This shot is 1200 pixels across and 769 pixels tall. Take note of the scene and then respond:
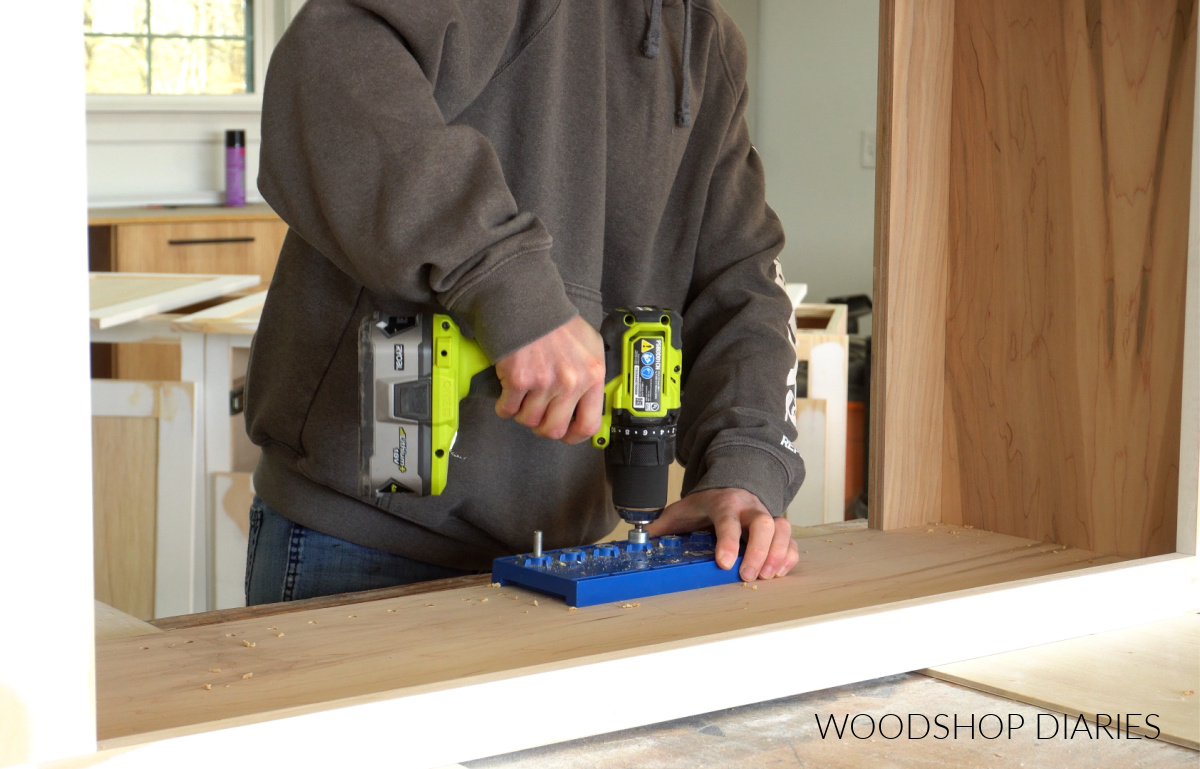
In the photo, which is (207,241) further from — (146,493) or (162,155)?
(146,493)

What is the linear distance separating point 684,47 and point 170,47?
4.03 meters

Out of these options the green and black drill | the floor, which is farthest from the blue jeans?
the floor

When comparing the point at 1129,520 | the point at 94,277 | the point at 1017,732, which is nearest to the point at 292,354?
the point at 1017,732

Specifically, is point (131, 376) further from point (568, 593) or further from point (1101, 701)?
point (1101, 701)

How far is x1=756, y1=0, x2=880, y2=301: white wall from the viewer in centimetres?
455

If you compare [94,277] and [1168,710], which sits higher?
[94,277]

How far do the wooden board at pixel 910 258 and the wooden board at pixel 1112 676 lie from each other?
37cm

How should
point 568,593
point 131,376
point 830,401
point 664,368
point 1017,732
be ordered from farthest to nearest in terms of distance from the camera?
point 131,376, point 830,401, point 664,368, point 568,593, point 1017,732

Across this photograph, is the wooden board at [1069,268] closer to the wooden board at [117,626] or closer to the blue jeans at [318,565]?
the blue jeans at [318,565]

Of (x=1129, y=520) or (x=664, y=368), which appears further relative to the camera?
(x=1129, y=520)

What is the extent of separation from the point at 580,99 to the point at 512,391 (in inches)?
15.4

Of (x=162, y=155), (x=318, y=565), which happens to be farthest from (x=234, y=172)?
(x=318, y=565)

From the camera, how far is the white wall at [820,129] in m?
4.55

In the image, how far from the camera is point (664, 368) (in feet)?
3.60
